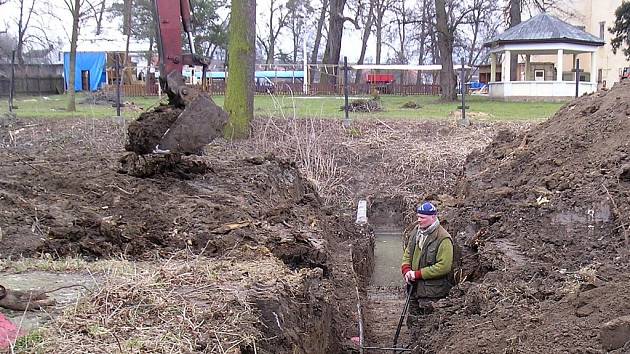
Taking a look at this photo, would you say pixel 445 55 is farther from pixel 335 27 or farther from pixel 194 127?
pixel 194 127

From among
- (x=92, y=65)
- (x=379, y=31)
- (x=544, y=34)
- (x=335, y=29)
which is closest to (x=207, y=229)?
(x=544, y=34)

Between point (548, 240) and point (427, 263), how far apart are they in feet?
5.15

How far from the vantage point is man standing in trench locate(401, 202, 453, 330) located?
7.61 m

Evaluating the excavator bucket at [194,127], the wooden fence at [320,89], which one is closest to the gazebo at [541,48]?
the wooden fence at [320,89]

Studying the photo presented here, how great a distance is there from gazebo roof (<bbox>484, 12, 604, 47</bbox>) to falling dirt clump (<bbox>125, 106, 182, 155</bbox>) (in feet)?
87.0

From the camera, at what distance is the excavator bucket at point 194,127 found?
9133 millimetres

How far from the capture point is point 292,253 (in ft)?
25.6

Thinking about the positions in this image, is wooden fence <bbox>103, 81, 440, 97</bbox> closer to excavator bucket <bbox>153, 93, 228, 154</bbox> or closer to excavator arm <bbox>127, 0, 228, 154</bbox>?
excavator arm <bbox>127, 0, 228, 154</bbox>

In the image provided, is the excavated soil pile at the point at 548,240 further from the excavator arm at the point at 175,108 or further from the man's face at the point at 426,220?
the excavator arm at the point at 175,108

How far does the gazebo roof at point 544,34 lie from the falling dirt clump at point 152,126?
2652 centimetres

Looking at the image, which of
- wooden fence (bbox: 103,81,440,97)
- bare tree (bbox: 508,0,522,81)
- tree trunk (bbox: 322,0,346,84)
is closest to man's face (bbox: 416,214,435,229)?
wooden fence (bbox: 103,81,440,97)

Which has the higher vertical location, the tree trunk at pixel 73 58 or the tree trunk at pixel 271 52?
the tree trunk at pixel 271 52

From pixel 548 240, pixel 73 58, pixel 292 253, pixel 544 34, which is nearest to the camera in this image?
pixel 292 253

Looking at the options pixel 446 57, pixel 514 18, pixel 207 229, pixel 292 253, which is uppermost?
pixel 514 18
